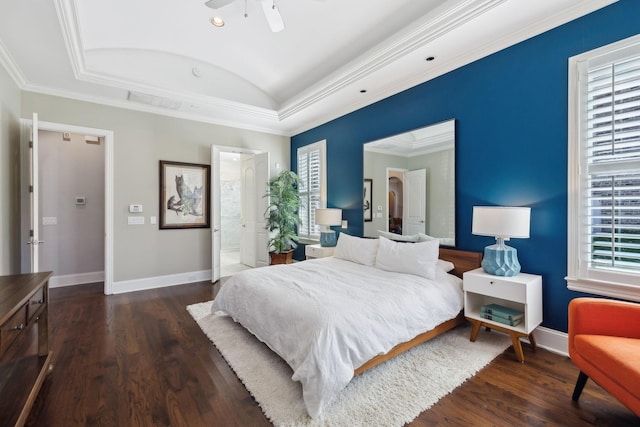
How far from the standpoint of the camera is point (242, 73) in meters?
4.77

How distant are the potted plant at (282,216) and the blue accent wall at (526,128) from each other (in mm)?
2557

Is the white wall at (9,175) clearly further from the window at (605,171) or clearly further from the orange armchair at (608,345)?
the window at (605,171)

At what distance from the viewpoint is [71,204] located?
4.81 meters

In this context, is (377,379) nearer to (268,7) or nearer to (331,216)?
(331,216)

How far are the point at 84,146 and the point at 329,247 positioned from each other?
449 cm

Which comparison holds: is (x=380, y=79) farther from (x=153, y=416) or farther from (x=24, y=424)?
(x=24, y=424)

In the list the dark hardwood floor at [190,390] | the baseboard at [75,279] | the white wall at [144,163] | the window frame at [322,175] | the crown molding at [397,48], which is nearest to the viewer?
the dark hardwood floor at [190,390]

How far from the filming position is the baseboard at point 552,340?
2.48 metres

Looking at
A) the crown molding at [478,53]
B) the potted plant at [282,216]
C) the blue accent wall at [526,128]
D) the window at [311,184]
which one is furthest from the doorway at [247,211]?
the blue accent wall at [526,128]

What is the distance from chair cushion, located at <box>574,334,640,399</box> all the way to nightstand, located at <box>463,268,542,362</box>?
1.74 ft

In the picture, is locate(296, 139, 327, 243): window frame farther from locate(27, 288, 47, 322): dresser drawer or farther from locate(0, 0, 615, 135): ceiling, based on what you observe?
locate(27, 288, 47, 322): dresser drawer

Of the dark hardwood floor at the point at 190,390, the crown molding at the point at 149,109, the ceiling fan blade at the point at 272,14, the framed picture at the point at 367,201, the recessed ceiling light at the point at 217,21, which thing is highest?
the recessed ceiling light at the point at 217,21

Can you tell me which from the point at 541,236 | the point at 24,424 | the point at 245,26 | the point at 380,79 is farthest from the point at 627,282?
the point at 245,26

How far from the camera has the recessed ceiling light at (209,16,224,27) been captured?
3.38 metres
